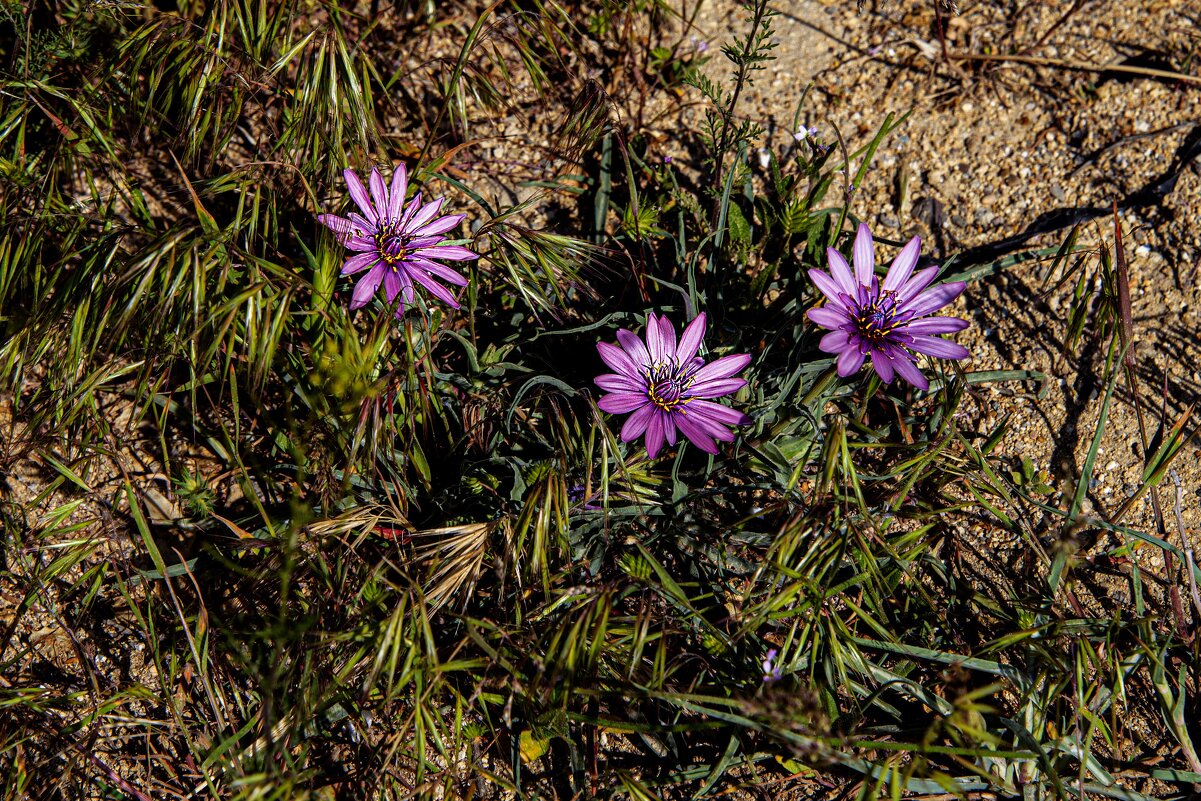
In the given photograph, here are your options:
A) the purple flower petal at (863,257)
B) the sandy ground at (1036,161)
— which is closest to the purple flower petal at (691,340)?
the purple flower petal at (863,257)

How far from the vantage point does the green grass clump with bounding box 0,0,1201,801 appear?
6.33 feet

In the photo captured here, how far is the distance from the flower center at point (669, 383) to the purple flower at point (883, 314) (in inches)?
14.1

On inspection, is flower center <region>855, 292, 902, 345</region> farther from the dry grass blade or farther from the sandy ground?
the dry grass blade

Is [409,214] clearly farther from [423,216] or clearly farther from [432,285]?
[432,285]

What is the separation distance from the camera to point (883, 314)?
6.46 feet

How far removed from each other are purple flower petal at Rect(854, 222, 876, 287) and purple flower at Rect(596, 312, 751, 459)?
327 millimetres

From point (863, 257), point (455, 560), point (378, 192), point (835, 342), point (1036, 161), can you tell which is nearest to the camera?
point (835, 342)

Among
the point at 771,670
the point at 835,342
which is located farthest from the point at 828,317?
the point at 771,670

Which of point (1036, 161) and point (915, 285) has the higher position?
point (1036, 161)

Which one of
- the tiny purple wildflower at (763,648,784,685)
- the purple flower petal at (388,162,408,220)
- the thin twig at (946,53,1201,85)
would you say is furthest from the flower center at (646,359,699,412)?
the thin twig at (946,53,1201,85)

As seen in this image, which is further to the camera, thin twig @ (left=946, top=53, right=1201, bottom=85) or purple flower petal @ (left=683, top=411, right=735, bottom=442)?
thin twig @ (left=946, top=53, right=1201, bottom=85)

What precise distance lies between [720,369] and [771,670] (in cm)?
72

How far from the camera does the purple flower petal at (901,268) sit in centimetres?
201

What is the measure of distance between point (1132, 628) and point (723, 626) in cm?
98
